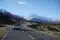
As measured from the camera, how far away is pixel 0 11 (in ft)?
48.4

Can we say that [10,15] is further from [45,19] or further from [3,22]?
[45,19]

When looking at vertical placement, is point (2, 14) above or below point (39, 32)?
above

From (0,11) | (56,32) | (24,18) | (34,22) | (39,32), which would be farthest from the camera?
(39,32)

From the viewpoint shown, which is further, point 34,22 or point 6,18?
point 34,22

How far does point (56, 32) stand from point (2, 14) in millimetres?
8224

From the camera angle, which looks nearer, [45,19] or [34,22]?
[45,19]

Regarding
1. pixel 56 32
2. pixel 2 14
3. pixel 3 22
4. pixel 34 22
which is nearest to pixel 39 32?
pixel 56 32

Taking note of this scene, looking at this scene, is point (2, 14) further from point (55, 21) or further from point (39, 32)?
point (39, 32)

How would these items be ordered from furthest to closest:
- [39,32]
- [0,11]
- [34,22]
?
[39,32], [34,22], [0,11]

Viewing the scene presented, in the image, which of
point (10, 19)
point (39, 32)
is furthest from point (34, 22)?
point (39, 32)

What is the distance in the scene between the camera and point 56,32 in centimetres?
2111

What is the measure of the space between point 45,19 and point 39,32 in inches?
350

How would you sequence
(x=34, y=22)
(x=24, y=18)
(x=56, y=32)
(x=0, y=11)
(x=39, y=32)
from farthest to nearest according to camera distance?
(x=39, y=32) < (x=56, y=32) < (x=34, y=22) < (x=24, y=18) < (x=0, y=11)

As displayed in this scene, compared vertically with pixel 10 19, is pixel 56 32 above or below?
below
